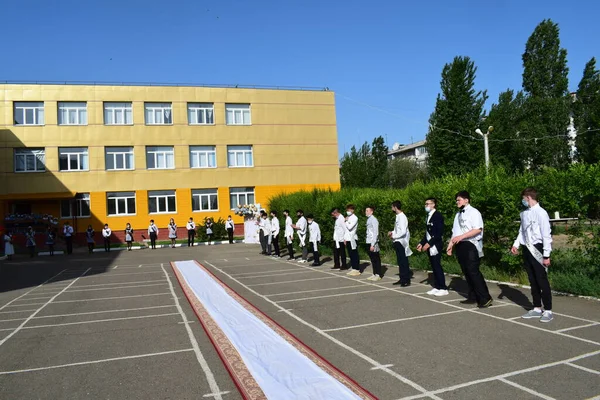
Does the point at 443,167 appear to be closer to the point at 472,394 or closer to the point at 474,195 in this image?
the point at 474,195

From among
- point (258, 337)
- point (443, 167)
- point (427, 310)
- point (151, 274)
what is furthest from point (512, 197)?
point (443, 167)

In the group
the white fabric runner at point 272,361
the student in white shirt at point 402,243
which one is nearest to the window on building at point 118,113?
the white fabric runner at point 272,361

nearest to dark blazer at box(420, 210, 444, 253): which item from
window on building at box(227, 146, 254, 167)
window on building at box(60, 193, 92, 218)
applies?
window on building at box(227, 146, 254, 167)

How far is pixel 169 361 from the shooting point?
5.75 m

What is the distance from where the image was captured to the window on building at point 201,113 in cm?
3938

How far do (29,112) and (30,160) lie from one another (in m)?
3.57

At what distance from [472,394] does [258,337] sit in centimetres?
311

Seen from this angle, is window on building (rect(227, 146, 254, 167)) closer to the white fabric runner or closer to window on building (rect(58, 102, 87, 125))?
window on building (rect(58, 102, 87, 125))

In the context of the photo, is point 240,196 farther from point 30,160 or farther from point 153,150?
point 30,160

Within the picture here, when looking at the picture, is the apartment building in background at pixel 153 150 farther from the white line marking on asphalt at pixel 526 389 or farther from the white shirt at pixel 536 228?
the white line marking on asphalt at pixel 526 389

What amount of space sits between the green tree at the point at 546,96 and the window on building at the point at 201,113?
88.9 ft

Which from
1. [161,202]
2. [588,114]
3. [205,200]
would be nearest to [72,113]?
[161,202]

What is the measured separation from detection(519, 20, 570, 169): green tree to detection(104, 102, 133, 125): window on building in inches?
1305

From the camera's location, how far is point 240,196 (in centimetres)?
3984
